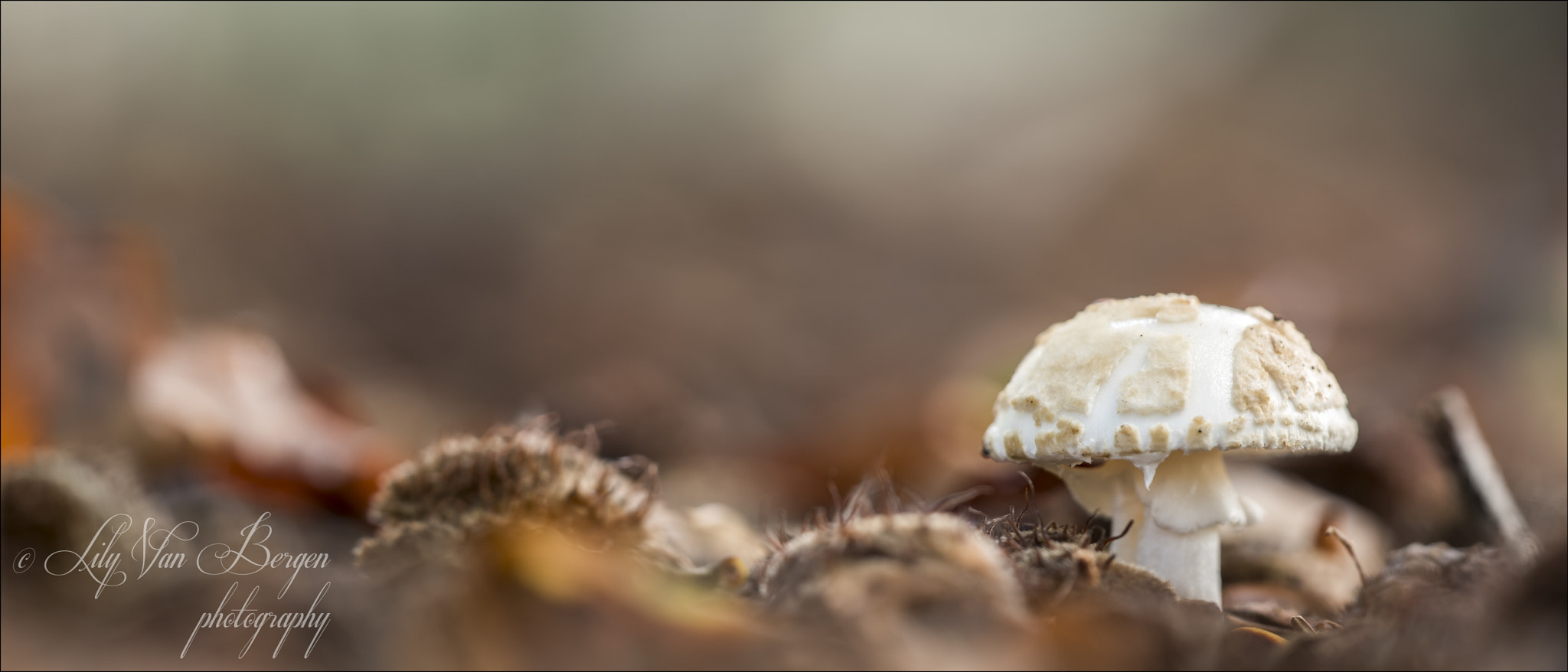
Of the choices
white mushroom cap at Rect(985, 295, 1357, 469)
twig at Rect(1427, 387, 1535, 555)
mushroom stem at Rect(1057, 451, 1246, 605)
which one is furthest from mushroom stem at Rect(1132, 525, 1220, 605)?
twig at Rect(1427, 387, 1535, 555)

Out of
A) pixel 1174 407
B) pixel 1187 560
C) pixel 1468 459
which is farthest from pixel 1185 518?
pixel 1468 459

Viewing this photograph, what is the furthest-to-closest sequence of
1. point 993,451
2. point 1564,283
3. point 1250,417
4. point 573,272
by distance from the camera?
1. point 573,272
2. point 1564,283
3. point 993,451
4. point 1250,417

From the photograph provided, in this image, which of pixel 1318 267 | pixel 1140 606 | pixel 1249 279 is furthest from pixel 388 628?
pixel 1318 267

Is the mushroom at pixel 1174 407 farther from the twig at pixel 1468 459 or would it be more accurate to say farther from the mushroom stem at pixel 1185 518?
the twig at pixel 1468 459

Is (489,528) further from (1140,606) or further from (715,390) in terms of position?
(715,390)

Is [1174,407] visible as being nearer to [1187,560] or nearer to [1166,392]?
[1166,392]

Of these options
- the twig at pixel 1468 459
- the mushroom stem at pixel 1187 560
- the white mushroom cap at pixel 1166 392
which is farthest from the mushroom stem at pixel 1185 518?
the twig at pixel 1468 459

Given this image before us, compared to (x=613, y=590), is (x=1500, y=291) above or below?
above
